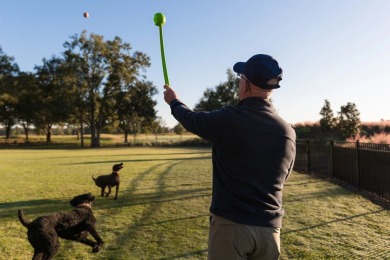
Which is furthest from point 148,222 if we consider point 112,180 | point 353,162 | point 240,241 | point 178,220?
point 353,162

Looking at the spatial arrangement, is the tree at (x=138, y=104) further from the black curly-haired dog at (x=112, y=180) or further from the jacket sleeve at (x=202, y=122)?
the jacket sleeve at (x=202, y=122)

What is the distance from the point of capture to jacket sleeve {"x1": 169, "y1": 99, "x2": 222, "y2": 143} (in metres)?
2.05

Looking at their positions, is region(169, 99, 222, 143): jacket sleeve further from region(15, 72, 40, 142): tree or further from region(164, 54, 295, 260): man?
region(15, 72, 40, 142): tree

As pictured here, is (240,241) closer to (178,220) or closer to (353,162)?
(178,220)

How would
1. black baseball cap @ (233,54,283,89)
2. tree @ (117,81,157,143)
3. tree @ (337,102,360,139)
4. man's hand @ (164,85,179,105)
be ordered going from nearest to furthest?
black baseball cap @ (233,54,283,89), man's hand @ (164,85,179,105), tree @ (337,102,360,139), tree @ (117,81,157,143)

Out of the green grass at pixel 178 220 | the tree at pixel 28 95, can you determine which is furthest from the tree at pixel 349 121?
the tree at pixel 28 95

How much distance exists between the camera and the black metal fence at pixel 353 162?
869cm

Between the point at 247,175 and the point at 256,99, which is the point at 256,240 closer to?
the point at 247,175

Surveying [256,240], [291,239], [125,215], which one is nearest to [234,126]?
[256,240]

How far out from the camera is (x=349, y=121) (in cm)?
2434

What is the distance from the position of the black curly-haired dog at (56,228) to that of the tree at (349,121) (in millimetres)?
22174

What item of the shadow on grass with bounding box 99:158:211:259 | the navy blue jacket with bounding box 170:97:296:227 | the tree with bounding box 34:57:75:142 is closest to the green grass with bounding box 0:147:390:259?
the shadow on grass with bounding box 99:158:211:259

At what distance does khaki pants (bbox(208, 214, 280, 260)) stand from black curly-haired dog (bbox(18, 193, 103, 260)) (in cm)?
256

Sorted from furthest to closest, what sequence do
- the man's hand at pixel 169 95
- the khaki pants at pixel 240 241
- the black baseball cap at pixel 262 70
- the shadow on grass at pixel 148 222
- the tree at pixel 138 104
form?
the tree at pixel 138 104 < the shadow on grass at pixel 148 222 < the man's hand at pixel 169 95 < the black baseball cap at pixel 262 70 < the khaki pants at pixel 240 241
